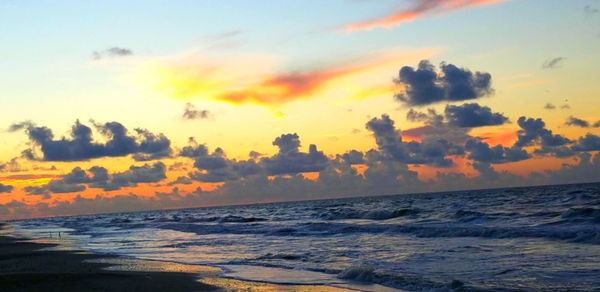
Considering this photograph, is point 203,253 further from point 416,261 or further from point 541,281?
point 541,281

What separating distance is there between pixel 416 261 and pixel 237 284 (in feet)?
22.8

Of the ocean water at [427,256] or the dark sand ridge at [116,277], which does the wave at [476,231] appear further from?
the dark sand ridge at [116,277]

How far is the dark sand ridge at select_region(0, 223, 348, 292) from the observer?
16.6 metres

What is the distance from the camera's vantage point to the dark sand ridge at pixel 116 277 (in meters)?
16.6

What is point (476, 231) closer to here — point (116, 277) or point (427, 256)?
point (427, 256)

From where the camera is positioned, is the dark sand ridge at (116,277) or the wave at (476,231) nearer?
the dark sand ridge at (116,277)

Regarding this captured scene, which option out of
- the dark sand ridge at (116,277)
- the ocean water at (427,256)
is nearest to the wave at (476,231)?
the ocean water at (427,256)

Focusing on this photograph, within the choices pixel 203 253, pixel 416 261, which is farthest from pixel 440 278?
pixel 203 253

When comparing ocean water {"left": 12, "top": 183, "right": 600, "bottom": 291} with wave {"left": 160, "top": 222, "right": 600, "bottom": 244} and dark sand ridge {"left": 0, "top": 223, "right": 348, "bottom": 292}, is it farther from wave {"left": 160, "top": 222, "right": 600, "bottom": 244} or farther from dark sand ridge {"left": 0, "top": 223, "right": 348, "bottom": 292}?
dark sand ridge {"left": 0, "top": 223, "right": 348, "bottom": 292}

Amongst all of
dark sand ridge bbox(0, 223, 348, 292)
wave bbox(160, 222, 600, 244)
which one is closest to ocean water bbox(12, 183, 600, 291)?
wave bbox(160, 222, 600, 244)

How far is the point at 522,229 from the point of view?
31.4m

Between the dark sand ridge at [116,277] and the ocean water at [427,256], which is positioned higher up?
the dark sand ridge at [116,277]

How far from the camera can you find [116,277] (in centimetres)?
1905

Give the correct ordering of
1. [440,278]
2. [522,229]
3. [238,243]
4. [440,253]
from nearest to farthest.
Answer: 1. [440,278]
2. [440,253]
3. [522,229]
4. [238,243]
